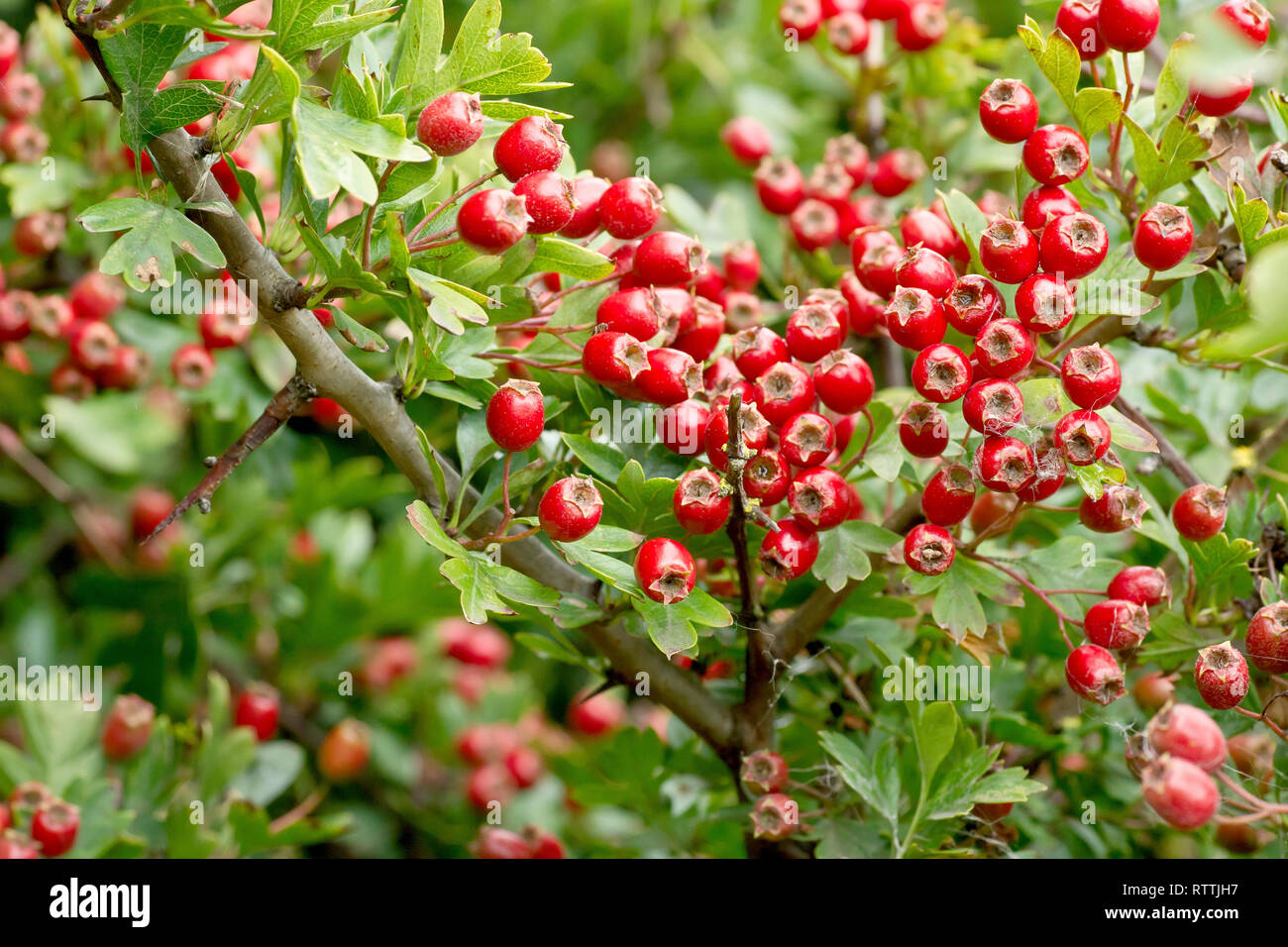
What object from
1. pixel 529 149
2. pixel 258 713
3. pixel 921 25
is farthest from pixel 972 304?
pixel 258 713

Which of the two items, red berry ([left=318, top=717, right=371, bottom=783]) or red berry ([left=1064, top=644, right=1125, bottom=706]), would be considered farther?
red berry ([left=318, top=717, right=371, bottom=783])

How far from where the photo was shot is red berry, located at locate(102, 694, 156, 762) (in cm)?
207

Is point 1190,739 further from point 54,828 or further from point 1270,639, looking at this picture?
point 54,828

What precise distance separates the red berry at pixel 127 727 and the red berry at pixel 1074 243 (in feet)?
5.79

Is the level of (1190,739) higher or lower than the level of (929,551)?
lower

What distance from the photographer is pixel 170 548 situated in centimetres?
223

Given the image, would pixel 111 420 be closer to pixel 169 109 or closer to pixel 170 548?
pixel 170 548

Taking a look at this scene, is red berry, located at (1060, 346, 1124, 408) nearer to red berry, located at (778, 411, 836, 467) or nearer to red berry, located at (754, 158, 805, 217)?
red berry, located at (778, 411, 836, 467)

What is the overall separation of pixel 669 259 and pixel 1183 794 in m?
0.77

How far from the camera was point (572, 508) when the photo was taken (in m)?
1.18

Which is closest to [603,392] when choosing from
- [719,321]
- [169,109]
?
[719,321]

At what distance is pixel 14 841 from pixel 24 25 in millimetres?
2115

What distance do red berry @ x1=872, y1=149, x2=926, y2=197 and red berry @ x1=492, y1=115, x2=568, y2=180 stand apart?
897 millimetres

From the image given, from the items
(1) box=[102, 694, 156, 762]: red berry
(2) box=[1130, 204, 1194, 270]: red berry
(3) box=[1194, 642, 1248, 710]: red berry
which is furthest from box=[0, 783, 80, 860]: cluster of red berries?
(2) box=[1130, 204, 1194, 270]: red berry
